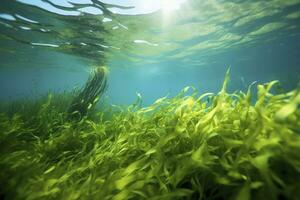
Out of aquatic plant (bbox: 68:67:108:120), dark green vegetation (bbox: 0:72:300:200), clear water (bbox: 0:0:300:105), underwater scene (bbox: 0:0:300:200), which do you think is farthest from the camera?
clear water (bbox: 0:0:300:105)

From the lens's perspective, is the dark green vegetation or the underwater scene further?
the underwater scene

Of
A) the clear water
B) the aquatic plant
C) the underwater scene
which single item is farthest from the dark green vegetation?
the clear water

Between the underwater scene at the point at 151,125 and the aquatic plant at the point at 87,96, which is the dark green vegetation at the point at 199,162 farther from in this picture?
the aquatic plant at the point at 87,96

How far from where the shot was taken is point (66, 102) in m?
10.2

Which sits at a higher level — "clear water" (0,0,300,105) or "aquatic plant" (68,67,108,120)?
"clear water" (0,0,300,105)

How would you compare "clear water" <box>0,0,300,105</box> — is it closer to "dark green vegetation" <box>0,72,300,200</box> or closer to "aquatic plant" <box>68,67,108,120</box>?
"aquatic plant" <box>68,67,108,120</box>

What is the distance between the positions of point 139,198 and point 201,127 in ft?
2.83

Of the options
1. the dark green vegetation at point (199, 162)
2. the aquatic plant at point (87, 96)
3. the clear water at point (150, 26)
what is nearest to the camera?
the dark green vegetation at point (199, 162)

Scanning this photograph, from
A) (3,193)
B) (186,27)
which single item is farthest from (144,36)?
(3,193)

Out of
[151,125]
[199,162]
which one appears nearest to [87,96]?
[151,125]

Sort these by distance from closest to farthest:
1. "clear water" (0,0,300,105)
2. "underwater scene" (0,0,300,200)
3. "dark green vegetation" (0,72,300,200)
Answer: "dark green vegetation" (0,72,300,200)
"underwater scene" (0,0,300,200)
"clear water" (0,0,300,105)

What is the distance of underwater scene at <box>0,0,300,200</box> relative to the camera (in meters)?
1.64

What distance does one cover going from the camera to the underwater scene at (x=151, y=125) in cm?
164

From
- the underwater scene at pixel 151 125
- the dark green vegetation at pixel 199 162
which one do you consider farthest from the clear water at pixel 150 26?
the dark green vegetation at pixel 199 162
